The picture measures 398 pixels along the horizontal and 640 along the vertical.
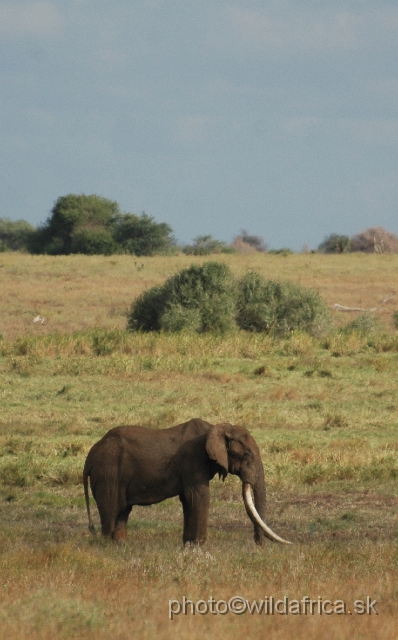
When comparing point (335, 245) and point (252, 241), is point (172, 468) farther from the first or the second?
point (252, 241)

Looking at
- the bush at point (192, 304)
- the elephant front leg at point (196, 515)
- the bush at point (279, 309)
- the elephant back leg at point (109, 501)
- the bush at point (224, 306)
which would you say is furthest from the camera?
the bush at point (279, 309)

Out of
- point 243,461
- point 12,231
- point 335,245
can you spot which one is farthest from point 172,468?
point 12,231

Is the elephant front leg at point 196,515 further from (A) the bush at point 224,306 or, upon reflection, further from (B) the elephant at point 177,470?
(A) the bush at point 224,306

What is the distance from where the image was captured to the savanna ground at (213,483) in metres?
6.20

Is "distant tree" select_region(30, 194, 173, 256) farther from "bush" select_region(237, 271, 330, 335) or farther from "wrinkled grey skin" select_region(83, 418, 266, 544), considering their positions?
"wrinkled grey skin" select_region(83, 418, 266, 544)

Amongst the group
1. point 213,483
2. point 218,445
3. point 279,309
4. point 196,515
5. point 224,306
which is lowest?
point 213,483

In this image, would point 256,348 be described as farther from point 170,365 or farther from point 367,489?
point 367,489

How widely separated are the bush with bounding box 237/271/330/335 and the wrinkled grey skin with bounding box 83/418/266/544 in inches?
728

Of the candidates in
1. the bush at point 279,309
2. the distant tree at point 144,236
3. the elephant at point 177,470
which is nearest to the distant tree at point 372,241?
the distant tree at point 144,236

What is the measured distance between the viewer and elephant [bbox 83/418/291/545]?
841cm

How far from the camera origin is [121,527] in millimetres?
8781

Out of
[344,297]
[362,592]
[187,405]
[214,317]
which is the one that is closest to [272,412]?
[187,405]

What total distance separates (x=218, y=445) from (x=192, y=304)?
62.8ft

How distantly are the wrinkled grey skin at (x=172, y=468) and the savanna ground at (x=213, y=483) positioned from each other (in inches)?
11.1
